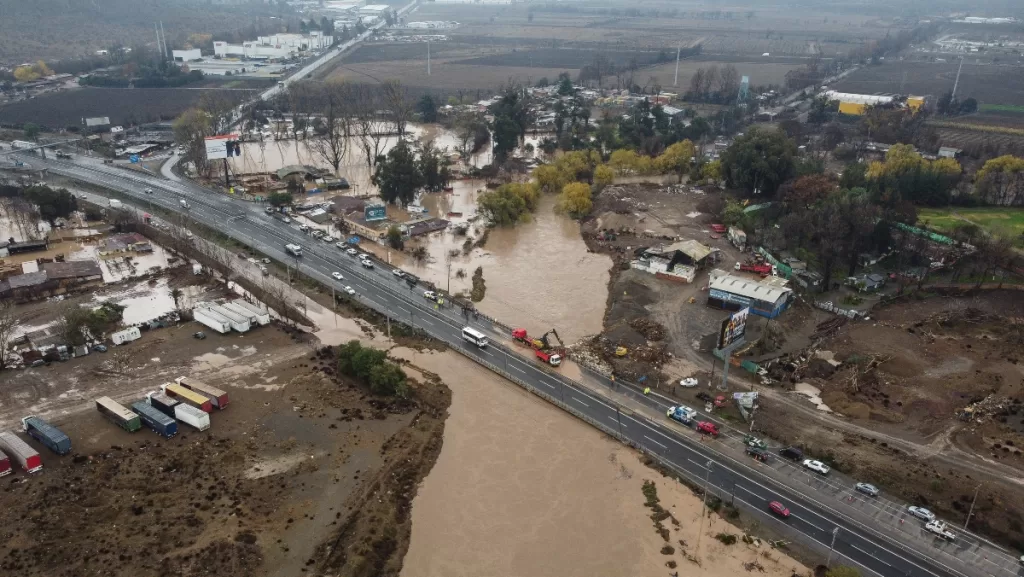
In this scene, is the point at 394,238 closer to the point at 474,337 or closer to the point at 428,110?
the point at 474,337

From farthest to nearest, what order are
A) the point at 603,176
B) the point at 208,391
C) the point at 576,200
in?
the point at 603,176
the point at 576,200
the point at 208,391

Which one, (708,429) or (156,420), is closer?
(156,420)

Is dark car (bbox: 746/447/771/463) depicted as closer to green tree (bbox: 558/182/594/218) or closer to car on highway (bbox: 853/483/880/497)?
car on highway (bbox: 853/483/880/497)

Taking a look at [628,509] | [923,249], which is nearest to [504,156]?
[923,249]

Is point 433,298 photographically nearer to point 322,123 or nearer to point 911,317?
point 911,317

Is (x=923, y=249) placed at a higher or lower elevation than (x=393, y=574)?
higher

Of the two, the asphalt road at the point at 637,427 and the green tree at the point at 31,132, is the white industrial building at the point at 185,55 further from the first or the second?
the asphalt road at the point at 637,427

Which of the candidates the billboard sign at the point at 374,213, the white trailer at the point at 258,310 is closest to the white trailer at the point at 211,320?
the white trailer at the point at 258,310

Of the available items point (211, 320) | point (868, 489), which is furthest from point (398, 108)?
point (868, 489)
